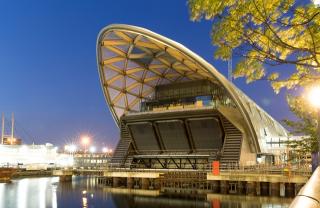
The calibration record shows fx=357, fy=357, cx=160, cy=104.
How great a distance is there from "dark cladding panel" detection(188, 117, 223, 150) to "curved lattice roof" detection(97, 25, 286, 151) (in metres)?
4.42

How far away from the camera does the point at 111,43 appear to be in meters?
53.3

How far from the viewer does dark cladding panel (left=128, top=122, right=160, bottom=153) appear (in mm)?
58059

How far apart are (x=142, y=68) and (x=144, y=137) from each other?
12.0 m

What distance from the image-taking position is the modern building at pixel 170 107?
50531 millimetres

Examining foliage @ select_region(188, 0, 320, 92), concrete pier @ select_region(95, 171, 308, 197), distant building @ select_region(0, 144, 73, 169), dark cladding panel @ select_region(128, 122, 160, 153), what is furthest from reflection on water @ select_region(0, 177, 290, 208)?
distant building @ select_region(0, 144, 73, 169)

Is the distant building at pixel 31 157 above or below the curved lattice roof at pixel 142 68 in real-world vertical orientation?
below

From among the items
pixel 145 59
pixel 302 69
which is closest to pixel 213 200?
pixel 302 69

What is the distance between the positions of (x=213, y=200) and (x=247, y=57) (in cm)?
2729

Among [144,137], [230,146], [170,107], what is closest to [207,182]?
[230,146]

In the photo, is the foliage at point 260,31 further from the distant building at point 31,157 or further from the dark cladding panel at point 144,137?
the distant building at point 31,157

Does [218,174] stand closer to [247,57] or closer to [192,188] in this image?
[192,188]

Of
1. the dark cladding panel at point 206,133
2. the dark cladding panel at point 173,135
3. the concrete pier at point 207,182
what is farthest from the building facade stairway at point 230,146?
the dark cladding panel at point 173,135

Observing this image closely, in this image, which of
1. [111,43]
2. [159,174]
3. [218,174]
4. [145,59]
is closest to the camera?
[218,174]

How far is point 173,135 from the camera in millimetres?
56125
